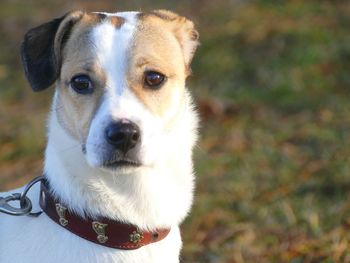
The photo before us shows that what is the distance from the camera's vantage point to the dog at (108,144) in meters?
2.98


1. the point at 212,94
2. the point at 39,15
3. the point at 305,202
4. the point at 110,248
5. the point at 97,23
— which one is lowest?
the point at 39,15

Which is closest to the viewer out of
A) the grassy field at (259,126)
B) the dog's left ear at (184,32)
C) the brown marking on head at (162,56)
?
the brown marking on head at (162,56)

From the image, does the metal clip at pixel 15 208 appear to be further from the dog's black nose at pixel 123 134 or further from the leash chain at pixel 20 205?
the dog's black nose at pixel 123 134

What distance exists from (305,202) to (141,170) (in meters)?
2.01

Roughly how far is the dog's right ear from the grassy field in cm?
166

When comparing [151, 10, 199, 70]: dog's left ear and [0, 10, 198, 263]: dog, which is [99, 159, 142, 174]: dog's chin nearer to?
[0, 10, 198, 263]: dog

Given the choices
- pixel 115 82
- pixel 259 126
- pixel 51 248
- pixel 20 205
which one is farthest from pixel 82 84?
pixel 259 126

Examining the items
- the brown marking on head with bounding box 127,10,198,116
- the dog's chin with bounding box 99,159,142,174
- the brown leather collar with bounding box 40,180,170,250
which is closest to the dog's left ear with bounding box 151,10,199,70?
the brown marking on head with bounding box 127,10,198,116

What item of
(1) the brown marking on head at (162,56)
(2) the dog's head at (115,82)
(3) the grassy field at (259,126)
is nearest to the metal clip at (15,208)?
(2) the dog's head at (115,82)

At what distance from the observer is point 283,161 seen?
5484 millimetres

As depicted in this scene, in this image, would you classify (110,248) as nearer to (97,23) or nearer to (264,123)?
(97,23)

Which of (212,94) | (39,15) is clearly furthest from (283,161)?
(39,15)

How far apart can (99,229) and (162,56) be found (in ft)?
2.72

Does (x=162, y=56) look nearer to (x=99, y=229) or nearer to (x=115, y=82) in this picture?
(x=115, y=82)
